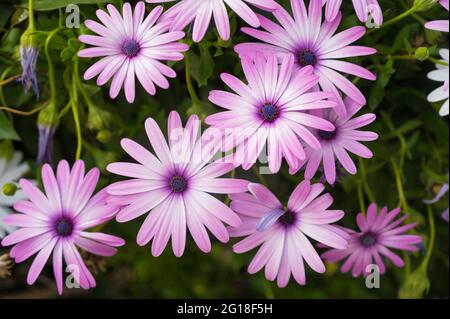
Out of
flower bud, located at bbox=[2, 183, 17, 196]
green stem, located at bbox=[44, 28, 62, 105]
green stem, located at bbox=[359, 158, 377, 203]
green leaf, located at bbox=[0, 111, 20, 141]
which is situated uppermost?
green stem, located at bbox=[44, 28, 62, 105]

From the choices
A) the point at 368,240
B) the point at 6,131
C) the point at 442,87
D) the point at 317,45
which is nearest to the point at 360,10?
the point at 317,45

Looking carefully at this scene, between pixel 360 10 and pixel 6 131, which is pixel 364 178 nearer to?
pixel 360 10

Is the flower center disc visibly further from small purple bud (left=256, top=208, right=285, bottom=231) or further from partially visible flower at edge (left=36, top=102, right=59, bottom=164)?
partially visible flower at edge (left=36, top=102, right=59, bottom=164)

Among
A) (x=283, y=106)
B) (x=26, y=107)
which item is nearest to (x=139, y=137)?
(x=26, y=107)

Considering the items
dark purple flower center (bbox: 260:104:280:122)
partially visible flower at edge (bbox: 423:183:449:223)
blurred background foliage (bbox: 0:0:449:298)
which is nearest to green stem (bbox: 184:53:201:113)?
blurred background foliage (bbox: 0:0:449:298)

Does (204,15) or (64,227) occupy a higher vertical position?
(204,15)

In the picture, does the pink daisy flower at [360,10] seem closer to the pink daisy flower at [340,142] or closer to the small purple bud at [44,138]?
the pink daisy flower at [340,142]

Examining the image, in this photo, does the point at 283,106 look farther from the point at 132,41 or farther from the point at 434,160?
the point at 434,160
